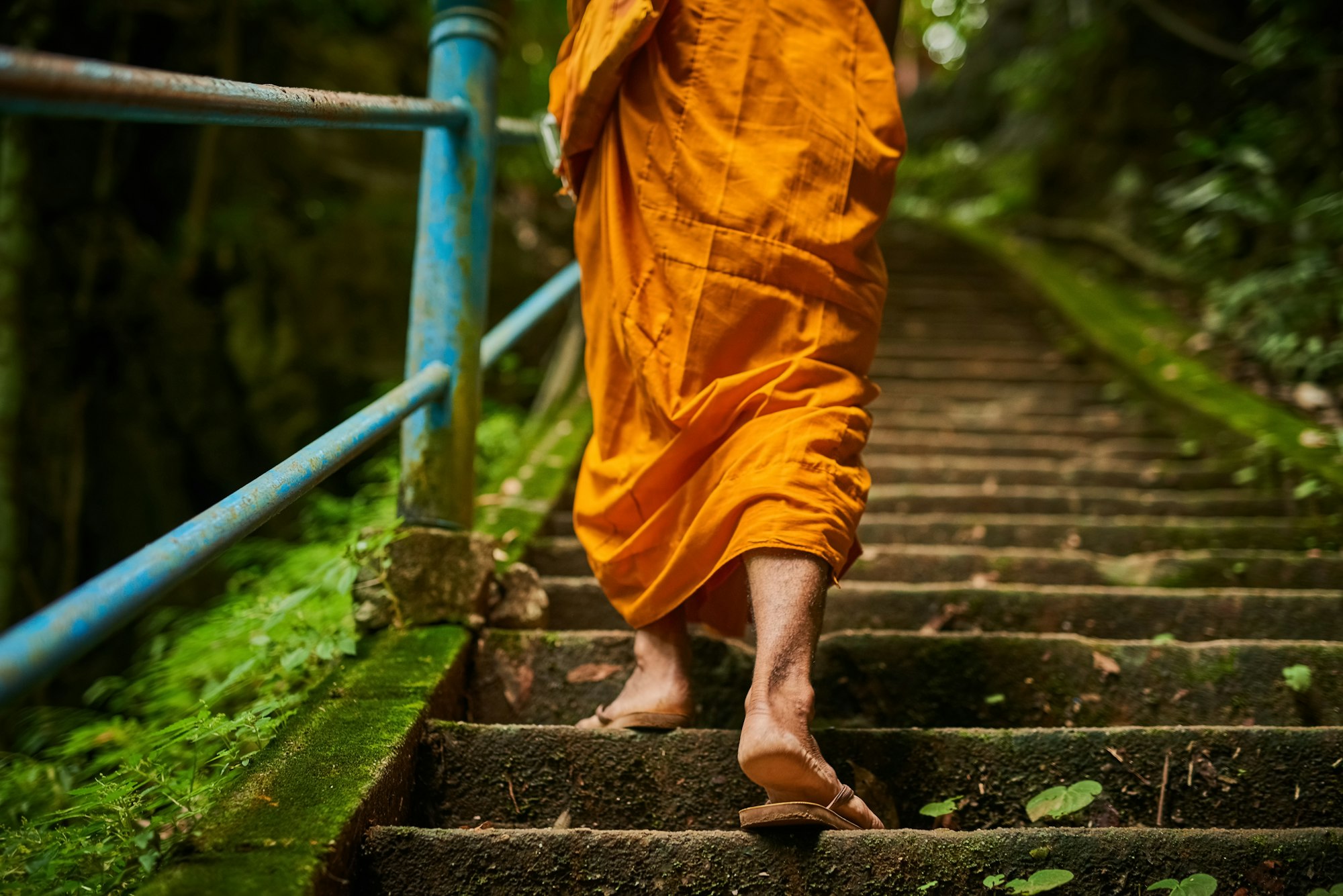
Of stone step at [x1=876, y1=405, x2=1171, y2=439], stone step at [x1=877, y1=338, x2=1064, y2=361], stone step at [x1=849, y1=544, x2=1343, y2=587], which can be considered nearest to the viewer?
stone step at [x1=849, y1=544, x2=1343, y2=587]

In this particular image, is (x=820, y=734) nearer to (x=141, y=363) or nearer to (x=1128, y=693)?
(x=1128, y=693)

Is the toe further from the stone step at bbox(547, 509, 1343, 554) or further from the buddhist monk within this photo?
the stone step at bbox(547, 509, 1343, 554)

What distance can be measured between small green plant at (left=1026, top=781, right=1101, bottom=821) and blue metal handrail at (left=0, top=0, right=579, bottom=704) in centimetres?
110

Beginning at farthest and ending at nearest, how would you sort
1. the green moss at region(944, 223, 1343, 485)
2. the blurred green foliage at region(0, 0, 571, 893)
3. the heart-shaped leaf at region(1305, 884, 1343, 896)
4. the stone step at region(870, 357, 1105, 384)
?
the blurred green foliage at region(0, 0, 571, 893) → the stone step at region(870, 357, 1105, 384) → the green moss at region(944, 223, 1343, 485) → the heart-shaped leaf at region(1305, 884, 1343, 896)

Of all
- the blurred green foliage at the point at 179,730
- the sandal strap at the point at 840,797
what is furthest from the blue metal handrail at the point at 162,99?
the sandal strap at the point at 840,797

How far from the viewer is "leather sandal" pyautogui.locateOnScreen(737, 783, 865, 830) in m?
1.18

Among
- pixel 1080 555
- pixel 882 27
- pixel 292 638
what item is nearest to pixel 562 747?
pixel 292 638

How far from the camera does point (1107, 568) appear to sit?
7.82 feet

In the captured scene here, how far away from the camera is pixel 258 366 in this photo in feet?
19.3

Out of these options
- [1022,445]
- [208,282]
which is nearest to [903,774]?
[1022,445]

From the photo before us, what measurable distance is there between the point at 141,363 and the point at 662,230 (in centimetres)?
501

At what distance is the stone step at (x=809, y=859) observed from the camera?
1.16 metres

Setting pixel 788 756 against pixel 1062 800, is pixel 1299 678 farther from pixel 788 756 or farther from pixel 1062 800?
pixel 788 756

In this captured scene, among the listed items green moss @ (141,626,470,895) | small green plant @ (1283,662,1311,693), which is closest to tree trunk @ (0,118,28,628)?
green moss @ (141,626,470,895)
